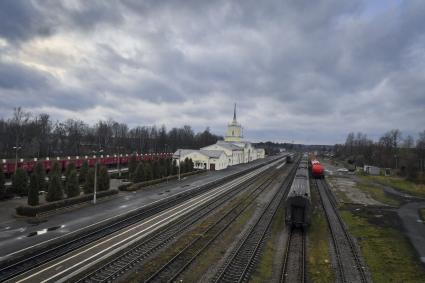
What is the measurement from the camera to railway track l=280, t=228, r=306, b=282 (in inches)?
591

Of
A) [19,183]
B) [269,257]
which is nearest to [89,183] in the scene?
[19,183]

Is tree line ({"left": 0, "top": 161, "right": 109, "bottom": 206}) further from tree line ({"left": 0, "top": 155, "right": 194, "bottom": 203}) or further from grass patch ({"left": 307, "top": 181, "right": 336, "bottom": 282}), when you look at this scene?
grass patch ({"left": 307, "top": 181, "right": 336, "bottom": 282})

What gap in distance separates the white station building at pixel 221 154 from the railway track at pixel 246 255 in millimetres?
30076

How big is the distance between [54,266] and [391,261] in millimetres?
17843

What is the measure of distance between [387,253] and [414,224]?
424 inches

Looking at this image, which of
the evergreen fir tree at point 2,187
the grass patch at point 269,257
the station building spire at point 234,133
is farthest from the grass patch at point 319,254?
the station building spire at point 234,133

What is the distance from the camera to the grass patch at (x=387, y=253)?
15571mm

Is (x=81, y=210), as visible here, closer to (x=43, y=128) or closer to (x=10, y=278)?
(x=10, y=278)

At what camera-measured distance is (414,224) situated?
27125 mm

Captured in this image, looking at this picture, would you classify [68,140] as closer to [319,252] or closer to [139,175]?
[139,175]

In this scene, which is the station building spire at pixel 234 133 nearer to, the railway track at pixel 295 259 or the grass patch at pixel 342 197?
the grass patch at pixel 342 197

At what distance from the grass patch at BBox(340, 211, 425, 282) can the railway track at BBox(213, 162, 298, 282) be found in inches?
237

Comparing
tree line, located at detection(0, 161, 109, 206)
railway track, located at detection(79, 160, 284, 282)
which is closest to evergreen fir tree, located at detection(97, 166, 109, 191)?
tree line, located at detection(0, 161, 109, 206)

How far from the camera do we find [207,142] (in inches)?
6491
